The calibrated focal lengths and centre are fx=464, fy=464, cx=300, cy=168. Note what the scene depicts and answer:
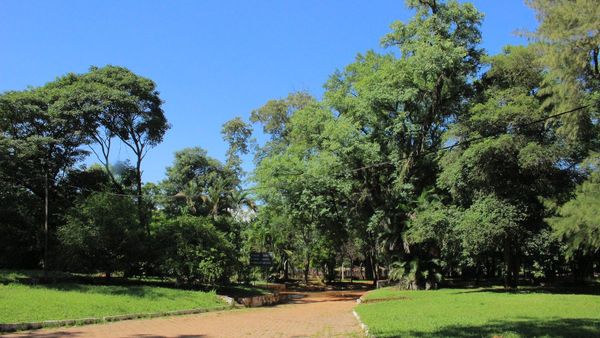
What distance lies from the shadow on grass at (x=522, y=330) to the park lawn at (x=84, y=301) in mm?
9591

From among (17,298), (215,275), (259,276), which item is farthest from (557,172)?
(259,276)

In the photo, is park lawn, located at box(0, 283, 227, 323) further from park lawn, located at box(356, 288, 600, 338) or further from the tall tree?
the tall tree

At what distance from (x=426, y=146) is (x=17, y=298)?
22514 millimetres

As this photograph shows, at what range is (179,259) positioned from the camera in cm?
2409

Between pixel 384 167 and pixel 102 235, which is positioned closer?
pixel 102 235

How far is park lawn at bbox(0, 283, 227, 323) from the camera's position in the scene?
13.6 metres

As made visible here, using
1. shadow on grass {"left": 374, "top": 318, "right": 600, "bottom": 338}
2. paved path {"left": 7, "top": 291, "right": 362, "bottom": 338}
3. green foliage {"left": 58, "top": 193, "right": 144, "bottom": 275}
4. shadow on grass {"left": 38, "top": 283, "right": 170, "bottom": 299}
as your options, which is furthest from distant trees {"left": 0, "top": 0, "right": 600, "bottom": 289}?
paved path {"left": 7, "top": 291, "right": 362, "bottom": 338}

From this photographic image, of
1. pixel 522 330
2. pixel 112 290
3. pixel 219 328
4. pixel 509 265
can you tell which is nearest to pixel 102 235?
pixel 112 290

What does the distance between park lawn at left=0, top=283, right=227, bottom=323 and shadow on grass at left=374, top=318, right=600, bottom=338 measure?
9.59 metres

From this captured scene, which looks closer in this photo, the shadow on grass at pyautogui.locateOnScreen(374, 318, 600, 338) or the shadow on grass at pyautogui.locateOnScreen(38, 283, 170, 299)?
the shadow on grass at pyautogui.locateOnScreen(374, 318, 600, 338)

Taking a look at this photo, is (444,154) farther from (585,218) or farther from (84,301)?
(84,301)

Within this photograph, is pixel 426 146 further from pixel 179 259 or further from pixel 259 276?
pixel 259 276

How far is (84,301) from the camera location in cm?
1598

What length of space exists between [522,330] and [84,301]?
13.7m
